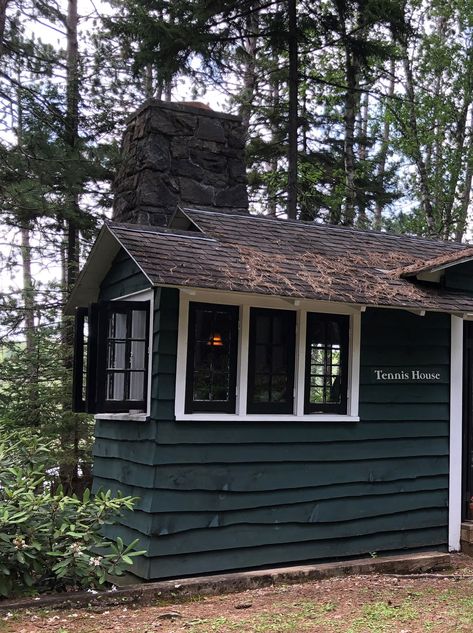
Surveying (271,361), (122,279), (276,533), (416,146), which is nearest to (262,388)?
(271,361)

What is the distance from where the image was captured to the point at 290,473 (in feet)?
18.7

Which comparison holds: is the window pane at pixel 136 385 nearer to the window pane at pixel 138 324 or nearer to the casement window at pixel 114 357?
the casement window at pixel 114 357

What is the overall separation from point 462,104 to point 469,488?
15.0m

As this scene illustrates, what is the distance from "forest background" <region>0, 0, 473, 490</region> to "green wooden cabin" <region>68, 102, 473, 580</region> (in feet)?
6.56

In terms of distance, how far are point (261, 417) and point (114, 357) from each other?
165cm

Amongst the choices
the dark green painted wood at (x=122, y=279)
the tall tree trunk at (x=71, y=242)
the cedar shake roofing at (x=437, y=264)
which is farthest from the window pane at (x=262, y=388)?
the tall tree trunk at (x=71, y=242)

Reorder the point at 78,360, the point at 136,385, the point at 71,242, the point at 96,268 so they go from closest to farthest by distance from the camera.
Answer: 1. the point at 136,385
2. the point at 78,360
3. the point at 96,268
4. the point at 71,242

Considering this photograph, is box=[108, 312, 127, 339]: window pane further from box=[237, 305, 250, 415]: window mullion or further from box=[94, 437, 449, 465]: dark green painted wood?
box=[237, 305, 250, 415]: window mullion

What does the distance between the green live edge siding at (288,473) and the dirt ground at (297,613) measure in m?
0.49

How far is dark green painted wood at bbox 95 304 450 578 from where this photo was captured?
521 cm

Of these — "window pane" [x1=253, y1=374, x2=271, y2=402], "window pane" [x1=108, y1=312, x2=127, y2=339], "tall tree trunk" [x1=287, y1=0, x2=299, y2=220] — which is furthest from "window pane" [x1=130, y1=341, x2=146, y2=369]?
"tall tree trunk" [x1=287, y1=0, x2=299, y2=220]

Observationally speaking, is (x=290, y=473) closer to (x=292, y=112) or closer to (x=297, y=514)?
(x=297, y=514)

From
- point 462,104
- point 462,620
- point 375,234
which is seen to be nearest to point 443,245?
point 375,234

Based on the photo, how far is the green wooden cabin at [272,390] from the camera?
5.25m
